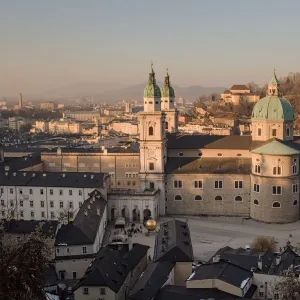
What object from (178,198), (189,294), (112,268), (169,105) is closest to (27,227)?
(112,268)

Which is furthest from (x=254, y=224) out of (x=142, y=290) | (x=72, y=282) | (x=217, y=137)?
(x=142, y=290)

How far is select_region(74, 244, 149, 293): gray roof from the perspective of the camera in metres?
36.3

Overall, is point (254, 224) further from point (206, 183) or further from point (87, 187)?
point (87, 187)

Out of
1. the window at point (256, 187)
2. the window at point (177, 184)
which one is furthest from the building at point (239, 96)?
the window at point (256, 187)

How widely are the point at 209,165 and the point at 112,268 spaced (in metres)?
33.5

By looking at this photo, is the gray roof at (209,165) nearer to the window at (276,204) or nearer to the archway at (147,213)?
the window at (276,204)

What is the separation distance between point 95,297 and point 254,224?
108 feet

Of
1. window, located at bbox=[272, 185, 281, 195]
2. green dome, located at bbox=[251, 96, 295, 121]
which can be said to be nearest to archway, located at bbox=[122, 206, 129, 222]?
window, located at bbox=[272, 185, 281, 195]

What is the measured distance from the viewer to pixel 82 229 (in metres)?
47.9

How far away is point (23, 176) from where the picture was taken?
2662 inches

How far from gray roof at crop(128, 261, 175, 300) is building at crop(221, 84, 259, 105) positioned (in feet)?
453

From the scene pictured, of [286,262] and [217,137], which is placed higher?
[217,137]

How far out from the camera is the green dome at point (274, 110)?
69.7 meters

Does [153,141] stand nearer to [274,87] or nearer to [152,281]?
[274,87]
